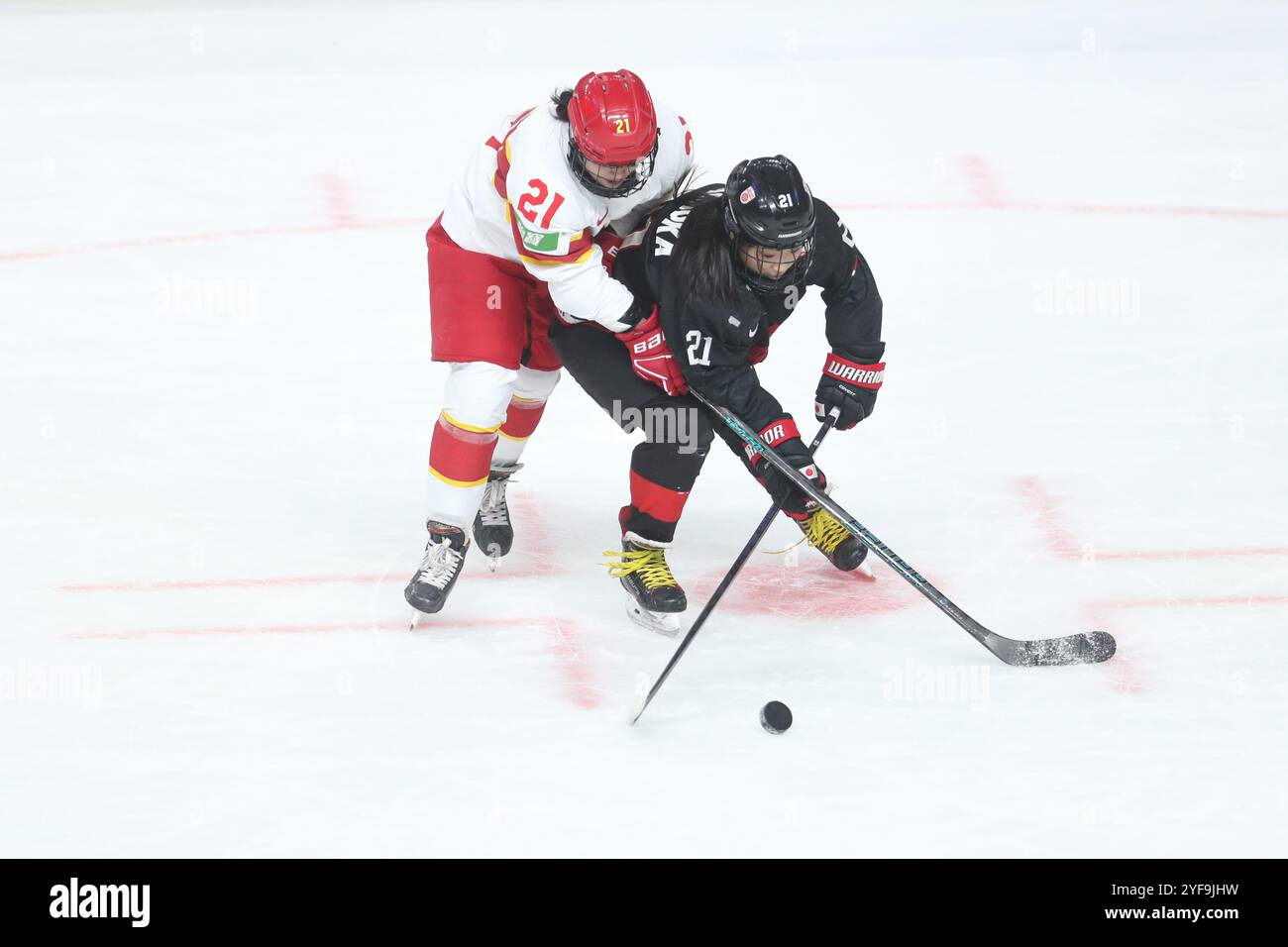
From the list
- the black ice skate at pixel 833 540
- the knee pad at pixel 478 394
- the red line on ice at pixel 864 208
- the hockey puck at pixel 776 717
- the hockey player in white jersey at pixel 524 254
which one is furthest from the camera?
the red line on ice at pixel 864 208

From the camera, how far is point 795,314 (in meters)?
5.96

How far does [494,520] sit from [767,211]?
1348 millimetres

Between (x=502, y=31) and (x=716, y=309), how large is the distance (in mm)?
5251

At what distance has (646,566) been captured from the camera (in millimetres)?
4168

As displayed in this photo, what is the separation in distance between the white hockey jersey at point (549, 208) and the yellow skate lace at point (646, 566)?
2.09 feet

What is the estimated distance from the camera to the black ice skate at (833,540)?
4297 millimetres

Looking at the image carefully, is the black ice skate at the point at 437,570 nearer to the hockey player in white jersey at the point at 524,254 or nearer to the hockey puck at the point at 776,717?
the hockey player in white jersey at the point at 524,254

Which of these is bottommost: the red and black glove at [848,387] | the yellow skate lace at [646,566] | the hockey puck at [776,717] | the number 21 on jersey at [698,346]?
the hockey puck at [776,717]

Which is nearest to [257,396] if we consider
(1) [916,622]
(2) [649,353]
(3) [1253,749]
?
(2) [649,353]

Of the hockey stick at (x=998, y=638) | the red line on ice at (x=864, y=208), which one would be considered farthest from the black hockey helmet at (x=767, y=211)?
the red line on ice at (x=864, y=208)

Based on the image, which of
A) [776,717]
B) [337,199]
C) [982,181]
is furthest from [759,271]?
[337,199]

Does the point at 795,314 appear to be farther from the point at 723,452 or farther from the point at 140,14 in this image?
the point at 140,14

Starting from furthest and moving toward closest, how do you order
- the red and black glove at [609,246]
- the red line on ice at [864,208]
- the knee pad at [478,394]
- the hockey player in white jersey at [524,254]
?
the red line on ice at [864,208] < the red and black glove at [609,246] < the knee pad at [478,394] < the hockey player in white jersey at [524,254]

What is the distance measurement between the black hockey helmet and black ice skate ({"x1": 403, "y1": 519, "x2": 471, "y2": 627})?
1021mm
